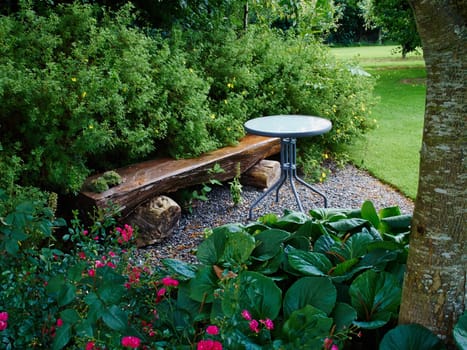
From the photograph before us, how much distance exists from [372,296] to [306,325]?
0.37m

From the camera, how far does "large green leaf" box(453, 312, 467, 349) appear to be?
4.90 feet

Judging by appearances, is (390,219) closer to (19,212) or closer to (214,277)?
(214,277)

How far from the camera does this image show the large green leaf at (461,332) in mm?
1495

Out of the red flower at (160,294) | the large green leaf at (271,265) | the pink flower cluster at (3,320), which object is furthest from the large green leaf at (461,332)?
the pink flower cluster at (3,320)

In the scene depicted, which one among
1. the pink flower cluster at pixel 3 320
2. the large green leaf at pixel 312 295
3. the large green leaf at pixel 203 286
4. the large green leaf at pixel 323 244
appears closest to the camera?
the pink flower cluster at pixel 3 320

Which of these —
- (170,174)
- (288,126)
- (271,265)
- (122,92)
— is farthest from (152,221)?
(271,265)

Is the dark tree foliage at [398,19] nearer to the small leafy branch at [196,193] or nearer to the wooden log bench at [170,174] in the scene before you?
the wooden log bench at [170,174]

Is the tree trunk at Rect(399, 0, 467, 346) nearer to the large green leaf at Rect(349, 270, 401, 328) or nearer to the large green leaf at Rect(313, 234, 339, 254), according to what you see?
the large green leaf at Rect(349, 270, 401, 328)

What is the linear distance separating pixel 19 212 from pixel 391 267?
4.47ft

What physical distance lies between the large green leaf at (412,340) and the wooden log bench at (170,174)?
2002mm

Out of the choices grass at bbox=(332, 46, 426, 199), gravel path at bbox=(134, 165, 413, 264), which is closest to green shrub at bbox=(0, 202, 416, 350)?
gravel path at bbox=(134, 165, 413, 264)

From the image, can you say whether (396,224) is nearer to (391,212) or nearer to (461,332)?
(391,212)

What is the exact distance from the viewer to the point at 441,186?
61.0 inches

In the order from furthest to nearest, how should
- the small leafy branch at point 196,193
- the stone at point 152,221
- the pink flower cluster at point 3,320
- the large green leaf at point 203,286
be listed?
the small leafy branch at point 196,193
the stone at point 152,221
the large green leaf at point 203,286
the pink flower cluster at point 3,320
